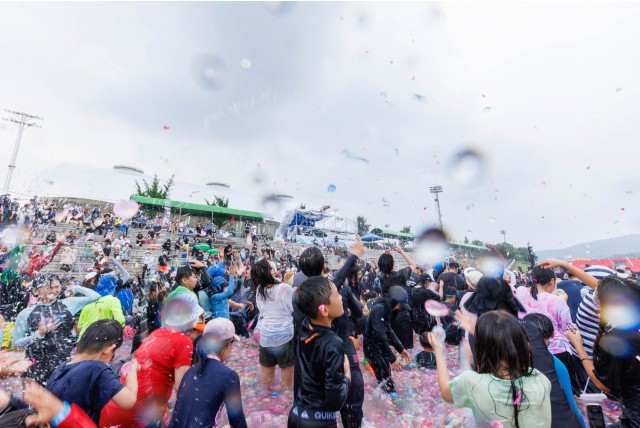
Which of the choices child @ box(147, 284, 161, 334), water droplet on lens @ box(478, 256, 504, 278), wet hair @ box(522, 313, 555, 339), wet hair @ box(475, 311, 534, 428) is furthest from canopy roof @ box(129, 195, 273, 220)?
wet hair @ box(475, 311, 534, 428)

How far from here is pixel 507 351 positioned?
4.79 ft

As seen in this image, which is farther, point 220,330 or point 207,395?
point 220,330

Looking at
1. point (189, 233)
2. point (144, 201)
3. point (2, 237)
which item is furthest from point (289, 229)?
point (2, 237)

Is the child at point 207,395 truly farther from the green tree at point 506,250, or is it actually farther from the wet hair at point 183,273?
the green tree at point 506,250

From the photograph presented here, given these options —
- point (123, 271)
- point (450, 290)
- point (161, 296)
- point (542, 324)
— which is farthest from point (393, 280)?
point (123, 271)

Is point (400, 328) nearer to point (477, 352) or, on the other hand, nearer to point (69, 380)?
point (477, 352)

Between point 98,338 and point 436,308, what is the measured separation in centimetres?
518

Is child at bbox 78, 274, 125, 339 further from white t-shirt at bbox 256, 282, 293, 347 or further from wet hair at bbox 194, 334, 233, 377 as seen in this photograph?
wet hair at bbox 194, 334, 233, 377

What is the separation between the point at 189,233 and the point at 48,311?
1841 cm

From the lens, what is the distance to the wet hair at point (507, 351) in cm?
145

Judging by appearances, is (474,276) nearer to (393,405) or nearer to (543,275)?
(543,275)

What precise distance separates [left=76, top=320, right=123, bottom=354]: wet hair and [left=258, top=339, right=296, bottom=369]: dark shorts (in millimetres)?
1957

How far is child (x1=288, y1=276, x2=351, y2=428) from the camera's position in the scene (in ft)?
5.78

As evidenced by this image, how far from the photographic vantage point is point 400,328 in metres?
4.86
